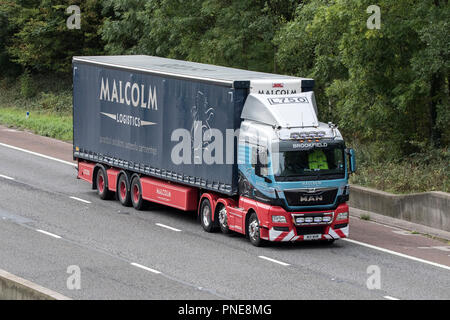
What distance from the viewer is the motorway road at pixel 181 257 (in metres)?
17.7

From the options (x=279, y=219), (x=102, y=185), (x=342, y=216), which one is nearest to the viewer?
(x=279, y=219)

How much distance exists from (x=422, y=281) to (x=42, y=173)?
53.7 feet

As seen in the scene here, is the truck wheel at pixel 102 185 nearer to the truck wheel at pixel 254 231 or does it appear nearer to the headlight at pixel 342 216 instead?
the truck wheel at pixel 254 231

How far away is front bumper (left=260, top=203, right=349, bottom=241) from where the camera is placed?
21.3 meters

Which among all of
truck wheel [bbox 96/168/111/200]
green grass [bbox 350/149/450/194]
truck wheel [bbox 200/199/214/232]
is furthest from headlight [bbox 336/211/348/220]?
truck wheel [bbox 96/168/111/200]

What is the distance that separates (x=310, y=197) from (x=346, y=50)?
831cm

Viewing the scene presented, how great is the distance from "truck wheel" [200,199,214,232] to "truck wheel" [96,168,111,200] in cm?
473

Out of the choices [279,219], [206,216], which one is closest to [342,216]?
[279,219]

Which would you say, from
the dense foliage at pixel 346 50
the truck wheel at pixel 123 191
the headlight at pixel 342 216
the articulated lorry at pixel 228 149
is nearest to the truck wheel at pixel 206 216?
the articulated lorry at pixel 228 149

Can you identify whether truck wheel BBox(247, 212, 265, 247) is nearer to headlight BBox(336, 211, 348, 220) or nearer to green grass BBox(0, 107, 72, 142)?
headlight BBox(336, 211, 348, 220)

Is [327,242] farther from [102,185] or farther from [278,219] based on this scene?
[102,185]

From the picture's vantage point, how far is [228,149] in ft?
73.3

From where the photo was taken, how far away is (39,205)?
26.5 metres

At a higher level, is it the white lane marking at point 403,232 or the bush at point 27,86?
the bush at point 27,86
